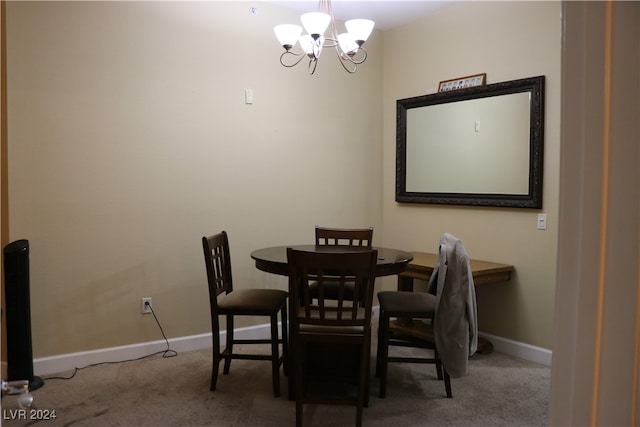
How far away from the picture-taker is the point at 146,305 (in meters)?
3.65

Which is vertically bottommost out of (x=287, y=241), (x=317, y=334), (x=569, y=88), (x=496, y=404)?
(x=496, y=404)

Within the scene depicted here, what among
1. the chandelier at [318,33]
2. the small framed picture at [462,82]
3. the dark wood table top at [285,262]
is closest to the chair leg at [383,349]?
the dark wood table top at [285,262]

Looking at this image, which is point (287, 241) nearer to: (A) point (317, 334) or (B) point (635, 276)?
(A) point (317, 334)

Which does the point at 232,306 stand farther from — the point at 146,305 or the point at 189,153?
the point at 189,153

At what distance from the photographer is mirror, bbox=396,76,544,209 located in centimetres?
356

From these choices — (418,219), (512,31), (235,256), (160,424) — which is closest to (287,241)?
(235,256)

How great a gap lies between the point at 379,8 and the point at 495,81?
1106 mm

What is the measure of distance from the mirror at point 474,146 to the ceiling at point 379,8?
0.68 meters

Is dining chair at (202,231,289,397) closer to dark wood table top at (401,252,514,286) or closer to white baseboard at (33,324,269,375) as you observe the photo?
white baseboard at (33,324,269,375)

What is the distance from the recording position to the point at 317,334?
8.48ft

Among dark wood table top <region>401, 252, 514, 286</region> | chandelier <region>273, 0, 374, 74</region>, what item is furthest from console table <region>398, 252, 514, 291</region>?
chandelier <region>273, 0, 374, 74</region>

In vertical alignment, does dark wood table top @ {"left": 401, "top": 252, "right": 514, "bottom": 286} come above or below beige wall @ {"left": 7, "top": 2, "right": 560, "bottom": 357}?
below

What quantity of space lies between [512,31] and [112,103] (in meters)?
2.82

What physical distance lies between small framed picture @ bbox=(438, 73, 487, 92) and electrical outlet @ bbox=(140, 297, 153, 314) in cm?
277
